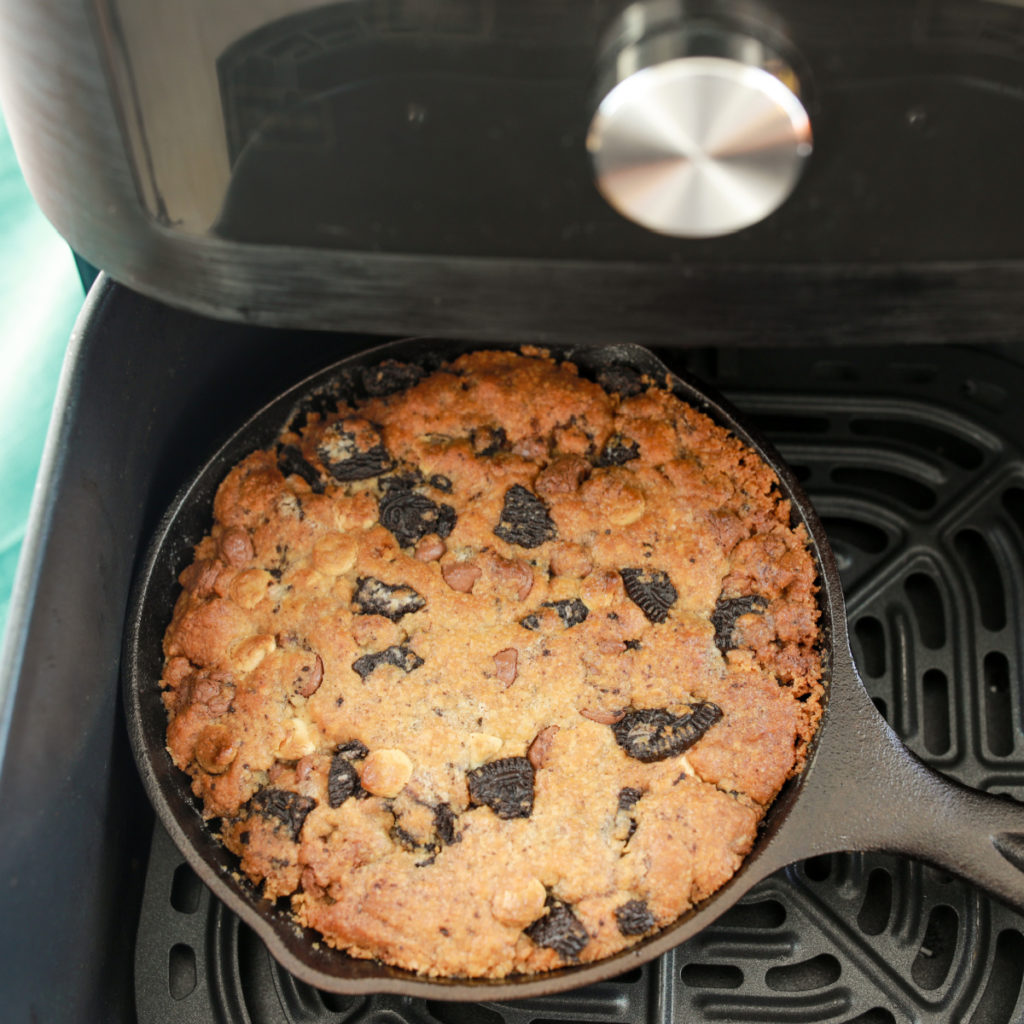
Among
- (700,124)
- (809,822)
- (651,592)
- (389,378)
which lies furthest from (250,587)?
(700,124)

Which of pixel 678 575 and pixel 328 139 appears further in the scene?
pixel 678 575

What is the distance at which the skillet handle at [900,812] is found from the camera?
89 cm

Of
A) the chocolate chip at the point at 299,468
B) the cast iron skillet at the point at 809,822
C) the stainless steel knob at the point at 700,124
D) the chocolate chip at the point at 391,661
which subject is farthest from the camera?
the chocolate chip at the point at 299,468

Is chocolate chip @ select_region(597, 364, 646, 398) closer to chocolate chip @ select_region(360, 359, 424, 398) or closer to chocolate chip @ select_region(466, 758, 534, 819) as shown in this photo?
chocolate chip @ select_region(360, 359, 424, 398)

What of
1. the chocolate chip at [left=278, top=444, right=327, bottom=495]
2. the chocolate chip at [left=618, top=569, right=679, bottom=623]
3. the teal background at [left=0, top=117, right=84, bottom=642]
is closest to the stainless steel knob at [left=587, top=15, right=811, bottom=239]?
the chocolate chip at [left=618, top=569, right=679, bottom=623]

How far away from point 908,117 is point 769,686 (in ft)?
1.89

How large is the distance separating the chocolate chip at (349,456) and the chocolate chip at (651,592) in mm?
282

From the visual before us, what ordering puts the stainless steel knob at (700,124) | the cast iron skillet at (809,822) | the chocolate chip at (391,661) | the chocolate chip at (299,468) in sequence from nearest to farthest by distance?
1. the stainless steel knob at (700,124)
2. the cast iron skillet at (809,822)
3. the chocolate chip at (391,661)
4. the chocolate chip at (299,468)

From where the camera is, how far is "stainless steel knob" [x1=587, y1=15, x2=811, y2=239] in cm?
50

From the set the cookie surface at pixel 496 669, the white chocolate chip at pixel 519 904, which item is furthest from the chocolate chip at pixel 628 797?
the white chocolate chip at pixel 519 904

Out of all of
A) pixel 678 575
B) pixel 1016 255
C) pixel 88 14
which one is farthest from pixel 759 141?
pixel 678 575

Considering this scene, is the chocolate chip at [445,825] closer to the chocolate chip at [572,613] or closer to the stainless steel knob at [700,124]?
the chocolate chip at [572,613]

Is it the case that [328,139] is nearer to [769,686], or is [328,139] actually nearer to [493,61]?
[493,61]

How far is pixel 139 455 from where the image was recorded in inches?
39.0
